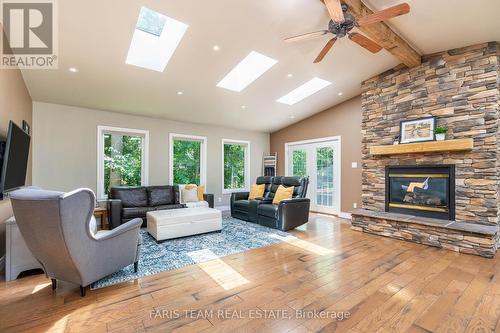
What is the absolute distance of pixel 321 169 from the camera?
6.39 meters

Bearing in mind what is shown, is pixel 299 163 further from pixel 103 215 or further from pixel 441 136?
pixel 103 215

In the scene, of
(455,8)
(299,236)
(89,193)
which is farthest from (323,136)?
(89,193)

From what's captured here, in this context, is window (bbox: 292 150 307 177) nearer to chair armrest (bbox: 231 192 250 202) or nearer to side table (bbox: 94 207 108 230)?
chair armrest (bbox: 231 192 250 202)

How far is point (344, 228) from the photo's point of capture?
4.70m

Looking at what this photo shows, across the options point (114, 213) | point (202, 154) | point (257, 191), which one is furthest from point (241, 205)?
point (114, 213)

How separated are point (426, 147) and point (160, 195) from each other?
510cm

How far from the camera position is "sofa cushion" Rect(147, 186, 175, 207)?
16.6ft

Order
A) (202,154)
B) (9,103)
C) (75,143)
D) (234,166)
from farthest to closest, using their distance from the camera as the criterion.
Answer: (234,166) < (202,154) < (75,143) < (9,103)

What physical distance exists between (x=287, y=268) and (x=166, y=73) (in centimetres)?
348

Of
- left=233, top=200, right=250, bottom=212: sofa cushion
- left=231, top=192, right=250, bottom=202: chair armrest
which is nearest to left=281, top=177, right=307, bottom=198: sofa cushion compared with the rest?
left=233, top=200, right=250, bottom=212: sofa cushion

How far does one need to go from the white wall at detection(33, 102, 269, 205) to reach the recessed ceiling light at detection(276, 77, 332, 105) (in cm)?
273

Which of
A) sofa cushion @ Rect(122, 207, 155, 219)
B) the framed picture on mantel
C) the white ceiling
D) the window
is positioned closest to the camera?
the white ceiling

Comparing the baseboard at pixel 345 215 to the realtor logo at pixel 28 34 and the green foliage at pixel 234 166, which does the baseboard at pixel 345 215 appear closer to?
the green foliage at pixel 234 166

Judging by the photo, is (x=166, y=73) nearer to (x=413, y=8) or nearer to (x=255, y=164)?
(x=413, y=8)
